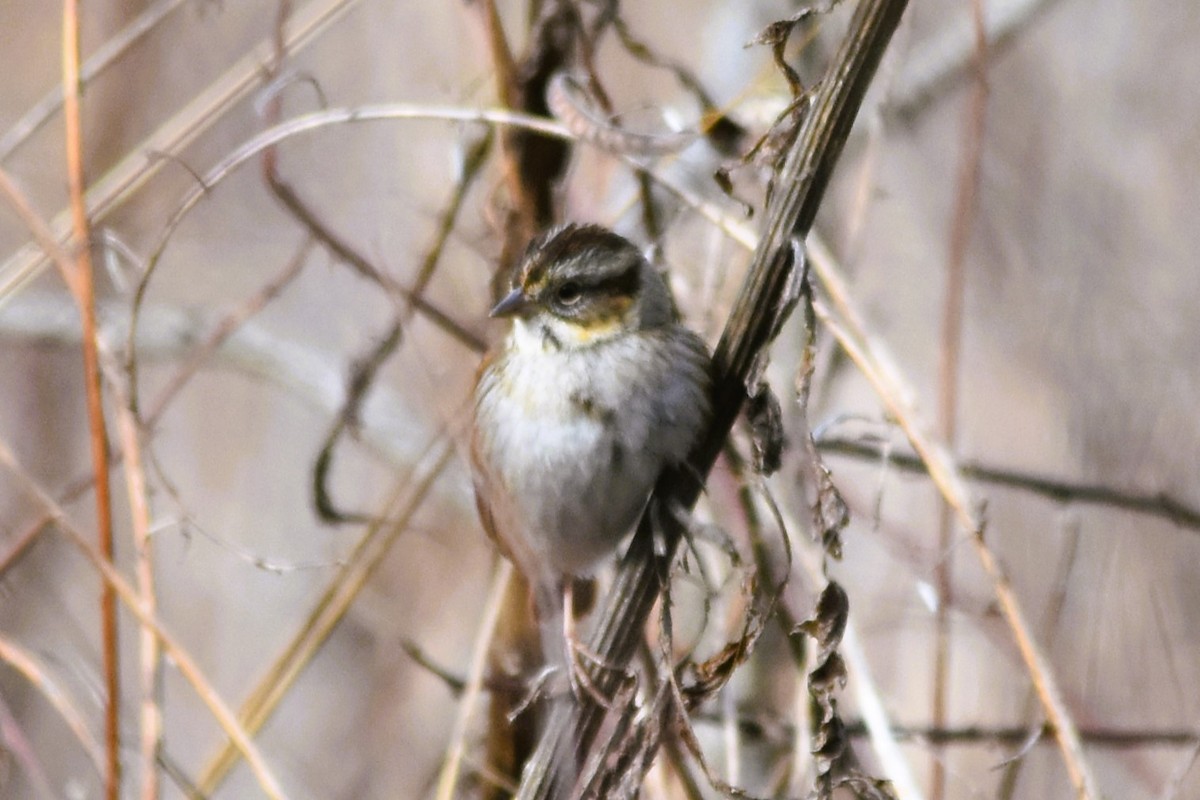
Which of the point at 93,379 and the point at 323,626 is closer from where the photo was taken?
the point at 93,379

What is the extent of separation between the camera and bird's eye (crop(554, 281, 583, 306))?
1.87m

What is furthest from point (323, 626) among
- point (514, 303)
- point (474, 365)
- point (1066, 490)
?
point (1066, 490)

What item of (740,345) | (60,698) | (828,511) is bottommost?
(60,698)

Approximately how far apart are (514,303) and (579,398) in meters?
0.18

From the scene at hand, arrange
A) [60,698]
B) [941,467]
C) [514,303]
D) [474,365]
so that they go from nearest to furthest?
[941,467], [60,698], [514,303], [474,365]

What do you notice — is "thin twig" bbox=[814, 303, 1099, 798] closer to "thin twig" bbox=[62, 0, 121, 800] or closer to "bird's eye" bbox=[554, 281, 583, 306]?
"bird's eye" bbox=[554, 281, 583, 306]

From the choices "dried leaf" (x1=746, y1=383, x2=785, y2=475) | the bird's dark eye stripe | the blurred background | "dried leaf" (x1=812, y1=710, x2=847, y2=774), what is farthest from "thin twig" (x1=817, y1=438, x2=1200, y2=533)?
"dried leaf" (x1=812, y1=710, x2=847, y2=774)

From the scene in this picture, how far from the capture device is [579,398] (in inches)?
70.8

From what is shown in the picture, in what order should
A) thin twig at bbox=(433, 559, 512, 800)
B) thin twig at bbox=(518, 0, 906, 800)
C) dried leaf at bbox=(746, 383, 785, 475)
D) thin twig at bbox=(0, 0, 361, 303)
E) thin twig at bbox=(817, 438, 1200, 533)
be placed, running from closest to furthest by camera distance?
thin twig at bbox=(518, 0, 906, 800) → dried leaf at bbox=(746, 383, 785, 475) → thin twig at bbox=(433, 559, 512, 800) → thin twig at bbox=(0, 0, 361, 303) → thin twig at bbox=(817, 438, 1200, 533)

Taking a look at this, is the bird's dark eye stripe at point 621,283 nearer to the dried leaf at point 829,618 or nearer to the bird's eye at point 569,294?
the bird's eye at point 569,294

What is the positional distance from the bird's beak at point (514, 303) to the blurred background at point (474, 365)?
0.46ft

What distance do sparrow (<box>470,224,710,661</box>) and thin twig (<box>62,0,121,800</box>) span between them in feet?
1.56

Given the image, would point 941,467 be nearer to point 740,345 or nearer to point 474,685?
point 740,345

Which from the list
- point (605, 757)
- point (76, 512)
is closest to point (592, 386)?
point (605, 757)
